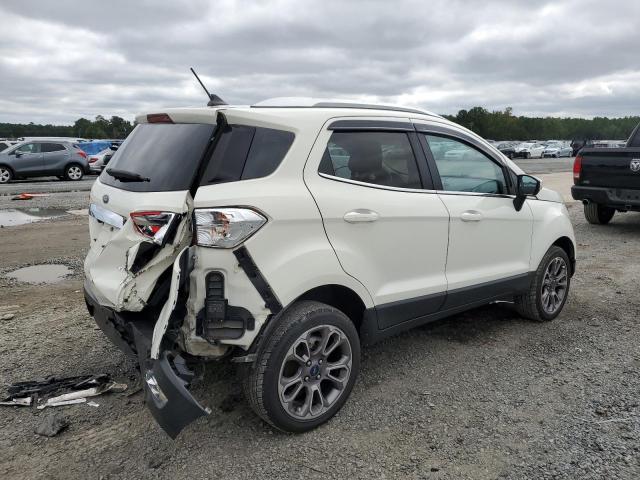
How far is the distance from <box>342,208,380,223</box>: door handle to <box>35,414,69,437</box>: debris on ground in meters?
2.00

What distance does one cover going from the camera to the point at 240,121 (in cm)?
284

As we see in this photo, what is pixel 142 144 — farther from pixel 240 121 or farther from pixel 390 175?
pixel 390 175

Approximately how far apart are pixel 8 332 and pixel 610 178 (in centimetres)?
845

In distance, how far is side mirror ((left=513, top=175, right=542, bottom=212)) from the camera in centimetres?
430

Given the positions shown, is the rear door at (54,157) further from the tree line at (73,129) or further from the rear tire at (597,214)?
the tree line at (73,129)

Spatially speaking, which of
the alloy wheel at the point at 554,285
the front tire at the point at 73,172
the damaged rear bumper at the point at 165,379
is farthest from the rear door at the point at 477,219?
the front tire at the point at 73,172

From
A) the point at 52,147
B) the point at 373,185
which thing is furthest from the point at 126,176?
the point at 52,147

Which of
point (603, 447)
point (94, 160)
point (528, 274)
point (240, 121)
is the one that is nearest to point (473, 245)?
point (528, 274)

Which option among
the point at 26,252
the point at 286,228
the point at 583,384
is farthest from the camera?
the point at 26,252

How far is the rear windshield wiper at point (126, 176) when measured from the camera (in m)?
3.02

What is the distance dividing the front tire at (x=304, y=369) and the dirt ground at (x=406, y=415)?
5.7 inches

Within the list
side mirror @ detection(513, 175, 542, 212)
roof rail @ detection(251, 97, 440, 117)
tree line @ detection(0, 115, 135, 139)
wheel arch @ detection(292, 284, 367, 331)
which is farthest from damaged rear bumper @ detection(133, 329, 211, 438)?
tree line @ detection(0, 115, 135, 139)

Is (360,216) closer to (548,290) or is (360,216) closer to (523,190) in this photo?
(523,190)

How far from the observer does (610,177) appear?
8.54 meters
